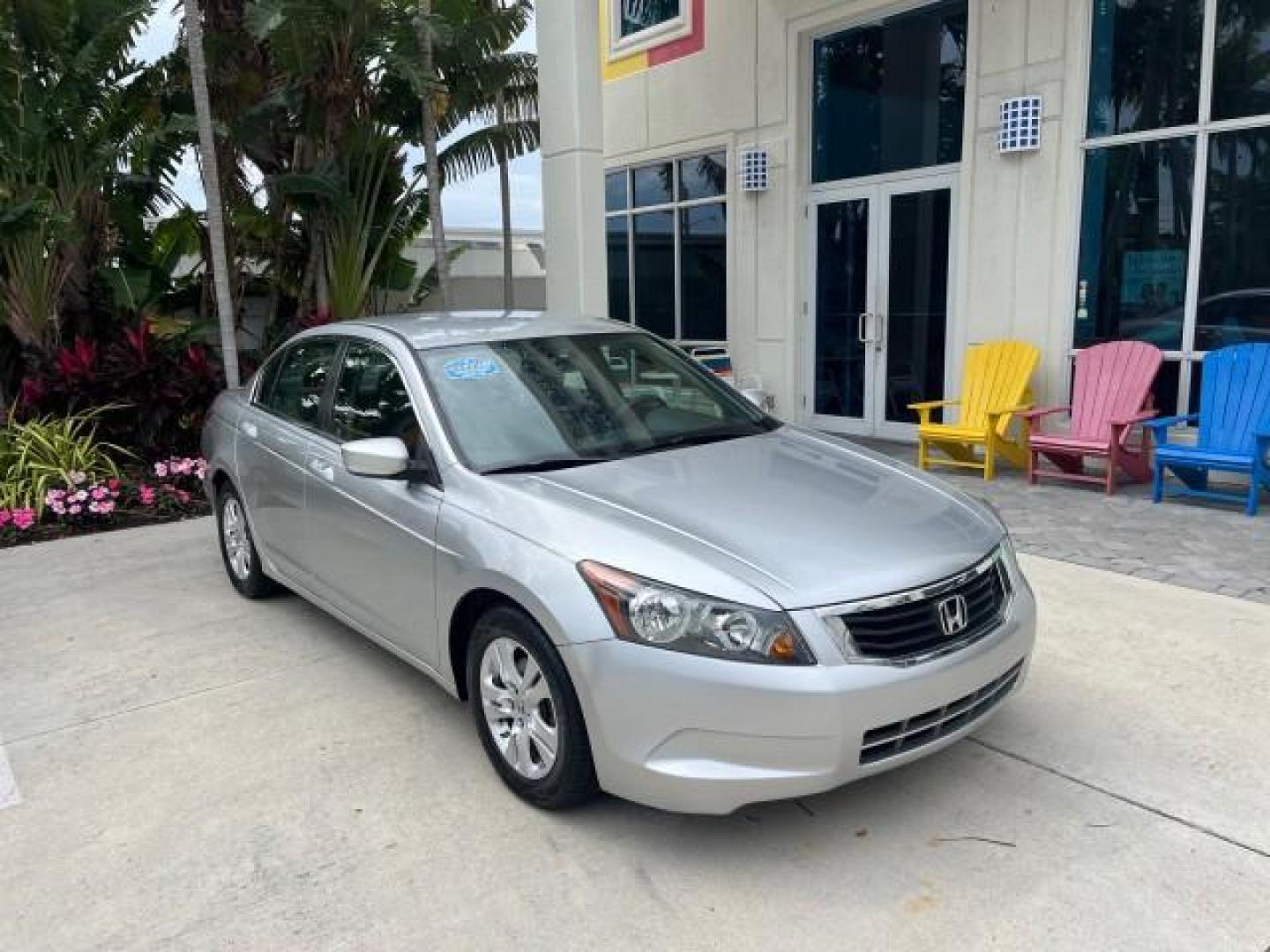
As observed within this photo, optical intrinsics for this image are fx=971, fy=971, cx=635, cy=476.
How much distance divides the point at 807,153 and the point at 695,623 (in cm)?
845

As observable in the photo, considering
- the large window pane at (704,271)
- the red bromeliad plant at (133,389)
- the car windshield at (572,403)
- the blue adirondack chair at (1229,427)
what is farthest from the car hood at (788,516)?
the large window pane at (704,271)

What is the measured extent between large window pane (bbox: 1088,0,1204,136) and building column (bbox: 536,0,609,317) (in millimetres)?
4304

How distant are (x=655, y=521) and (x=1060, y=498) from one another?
204 inches

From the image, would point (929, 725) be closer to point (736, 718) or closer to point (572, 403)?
point (736, 718)

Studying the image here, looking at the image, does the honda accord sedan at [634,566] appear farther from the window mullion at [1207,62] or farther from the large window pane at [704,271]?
the large window pane at [704,271]

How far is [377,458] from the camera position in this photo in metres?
3.48

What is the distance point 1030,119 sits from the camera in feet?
26.0

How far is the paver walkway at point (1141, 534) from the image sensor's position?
17.6ft

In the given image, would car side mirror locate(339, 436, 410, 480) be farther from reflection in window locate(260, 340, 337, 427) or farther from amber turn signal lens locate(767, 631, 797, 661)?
amber turn signal lens locate(767, 631, 797, 661)

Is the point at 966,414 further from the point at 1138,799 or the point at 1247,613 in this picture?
the point at 1138,799

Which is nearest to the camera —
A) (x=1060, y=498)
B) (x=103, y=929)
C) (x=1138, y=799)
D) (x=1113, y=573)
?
(x=103, y=929)

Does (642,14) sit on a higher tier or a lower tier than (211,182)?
higher

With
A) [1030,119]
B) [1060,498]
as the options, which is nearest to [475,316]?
[1060,498]

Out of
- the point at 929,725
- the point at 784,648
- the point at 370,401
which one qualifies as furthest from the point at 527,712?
the point at 370,401
